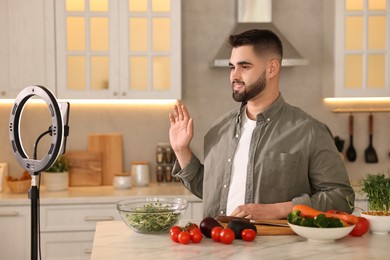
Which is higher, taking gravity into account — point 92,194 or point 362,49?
point 362,49

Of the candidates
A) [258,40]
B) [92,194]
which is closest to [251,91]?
[258,40]

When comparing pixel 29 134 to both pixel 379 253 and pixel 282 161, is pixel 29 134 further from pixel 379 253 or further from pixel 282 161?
pixel 379 253

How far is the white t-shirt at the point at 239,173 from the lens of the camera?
292cm

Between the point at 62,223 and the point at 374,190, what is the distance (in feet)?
7.83

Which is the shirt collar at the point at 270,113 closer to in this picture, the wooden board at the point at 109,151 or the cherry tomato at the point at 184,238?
the cherry tomato at the point at 184,238

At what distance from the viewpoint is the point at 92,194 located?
4371mm

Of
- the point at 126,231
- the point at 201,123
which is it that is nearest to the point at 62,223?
the point at 201,123

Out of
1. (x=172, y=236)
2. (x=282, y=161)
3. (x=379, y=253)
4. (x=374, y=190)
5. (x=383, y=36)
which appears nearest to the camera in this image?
(x=379, y=253)

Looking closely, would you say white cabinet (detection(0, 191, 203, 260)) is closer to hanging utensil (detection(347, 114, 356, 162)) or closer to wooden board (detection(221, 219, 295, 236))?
hanging utensil (detection(347, 114, 356, 162))

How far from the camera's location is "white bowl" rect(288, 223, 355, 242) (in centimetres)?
231

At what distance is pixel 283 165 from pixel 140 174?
80.0 inches

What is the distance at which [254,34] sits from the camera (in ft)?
→ 9.65

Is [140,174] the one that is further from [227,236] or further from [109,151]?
[227,236]

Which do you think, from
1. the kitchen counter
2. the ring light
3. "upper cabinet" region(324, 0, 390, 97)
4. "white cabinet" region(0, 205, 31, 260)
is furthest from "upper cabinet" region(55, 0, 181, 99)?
the kitchen counter
